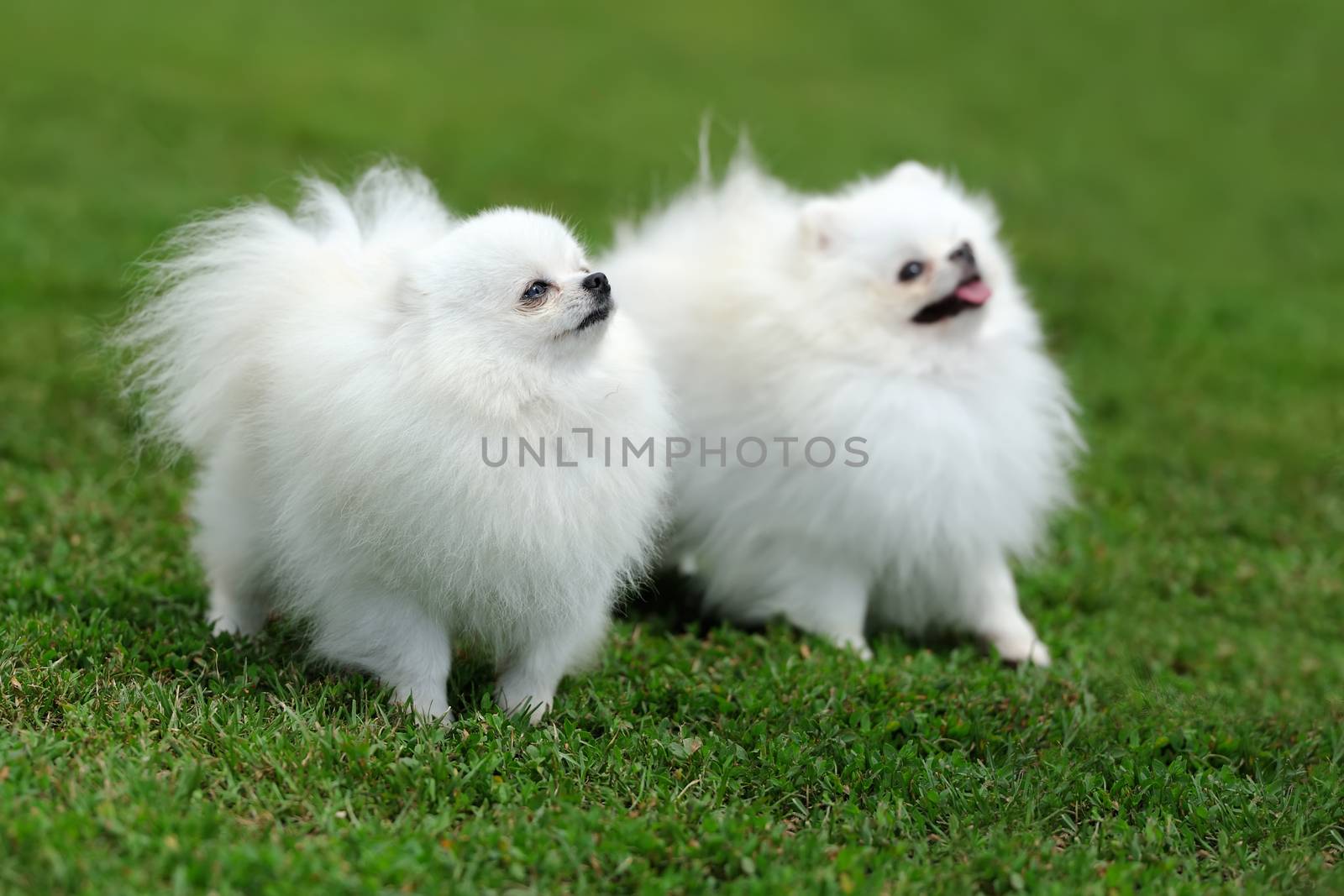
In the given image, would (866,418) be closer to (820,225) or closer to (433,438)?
(820,225)

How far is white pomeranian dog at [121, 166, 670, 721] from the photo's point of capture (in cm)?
382

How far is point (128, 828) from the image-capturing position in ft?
10.4

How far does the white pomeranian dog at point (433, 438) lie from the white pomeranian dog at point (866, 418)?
3.48ft

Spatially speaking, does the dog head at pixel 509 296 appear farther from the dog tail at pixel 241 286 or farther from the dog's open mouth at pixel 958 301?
the dog's open mouth at pixel 958 301

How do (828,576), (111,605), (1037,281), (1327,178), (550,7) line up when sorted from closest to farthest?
(111,605) → (828,576) → (1037,281) → (1327,178) → (550,7)

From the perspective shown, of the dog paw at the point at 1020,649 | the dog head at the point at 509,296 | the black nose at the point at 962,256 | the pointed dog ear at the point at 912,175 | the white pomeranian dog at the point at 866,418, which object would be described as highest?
the pointed dog ear at the point at 912,175

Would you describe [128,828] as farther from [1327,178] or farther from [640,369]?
[1327,178]

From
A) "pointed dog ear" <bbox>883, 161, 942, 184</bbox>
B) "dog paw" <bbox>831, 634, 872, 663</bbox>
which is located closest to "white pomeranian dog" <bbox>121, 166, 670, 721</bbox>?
"dog paw" <bbox>831, 634, 872, 663</bbox>

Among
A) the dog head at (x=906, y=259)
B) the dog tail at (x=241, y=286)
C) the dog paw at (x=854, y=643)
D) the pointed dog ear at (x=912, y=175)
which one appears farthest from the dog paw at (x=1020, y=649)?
the dog tail at (x=241, y=286)

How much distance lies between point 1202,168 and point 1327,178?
1452 millimetres

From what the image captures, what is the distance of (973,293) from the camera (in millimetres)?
5129

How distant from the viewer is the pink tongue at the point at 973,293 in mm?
5121

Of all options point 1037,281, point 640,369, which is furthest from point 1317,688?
point 1037,281

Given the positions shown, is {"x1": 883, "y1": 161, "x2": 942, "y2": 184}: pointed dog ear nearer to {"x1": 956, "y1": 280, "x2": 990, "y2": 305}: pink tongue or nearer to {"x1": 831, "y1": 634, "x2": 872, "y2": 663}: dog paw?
{"x1": 956, "y1": 280, "x2": 990, "y2": 305}: pink tongue
